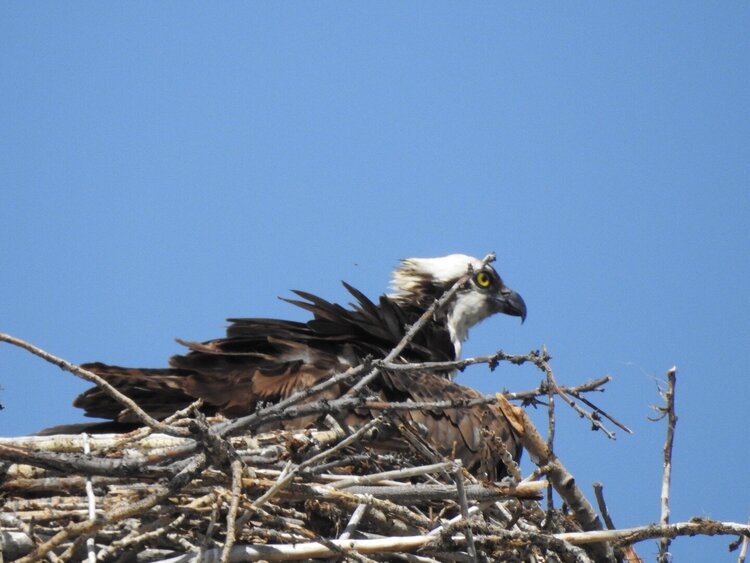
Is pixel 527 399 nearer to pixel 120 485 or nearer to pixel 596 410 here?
pixel 596 410

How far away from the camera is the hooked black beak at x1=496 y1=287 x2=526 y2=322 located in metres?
9.20

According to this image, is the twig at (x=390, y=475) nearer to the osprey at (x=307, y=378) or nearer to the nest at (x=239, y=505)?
the nest at (x=239, y=505)

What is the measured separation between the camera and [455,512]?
5320 millimetres

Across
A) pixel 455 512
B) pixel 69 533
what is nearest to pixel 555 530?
pixel 455 512

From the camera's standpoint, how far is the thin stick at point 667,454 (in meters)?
4.72

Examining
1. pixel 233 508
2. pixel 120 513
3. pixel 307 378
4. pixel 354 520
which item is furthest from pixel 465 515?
pixel 307 378

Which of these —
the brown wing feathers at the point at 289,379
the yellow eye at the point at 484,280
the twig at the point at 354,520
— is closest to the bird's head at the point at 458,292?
the yellow eye at the point at 484,280

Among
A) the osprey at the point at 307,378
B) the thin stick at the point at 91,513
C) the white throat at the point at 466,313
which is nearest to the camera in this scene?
the thin stick at the point at 91,513

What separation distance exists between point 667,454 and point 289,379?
83.1 inches

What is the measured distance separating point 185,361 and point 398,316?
50.9 inches

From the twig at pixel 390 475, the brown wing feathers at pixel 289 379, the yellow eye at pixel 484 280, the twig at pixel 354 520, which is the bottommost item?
the twig at pixel 354 520

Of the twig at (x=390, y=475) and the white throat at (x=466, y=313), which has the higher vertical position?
the white throat at (x=466, y=313)

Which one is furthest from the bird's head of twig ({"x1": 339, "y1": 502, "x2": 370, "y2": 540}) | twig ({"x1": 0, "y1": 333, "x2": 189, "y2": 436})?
twig ({"x1": 0, "y1": 333, "x2": 189, "y2": 436})

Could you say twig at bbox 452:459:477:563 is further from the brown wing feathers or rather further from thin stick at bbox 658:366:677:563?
the brown wing feathers
